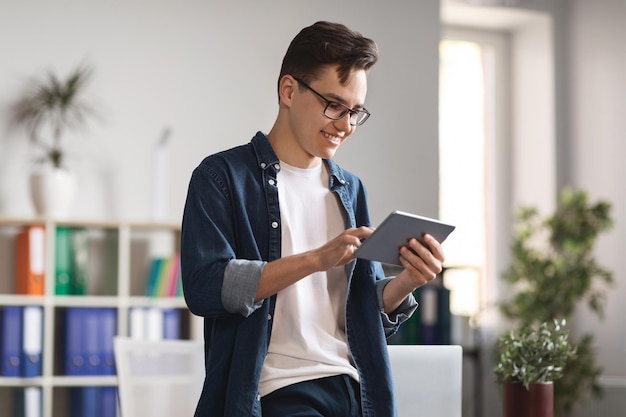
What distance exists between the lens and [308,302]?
163 centimetres

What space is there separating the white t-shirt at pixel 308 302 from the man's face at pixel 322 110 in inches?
2.8

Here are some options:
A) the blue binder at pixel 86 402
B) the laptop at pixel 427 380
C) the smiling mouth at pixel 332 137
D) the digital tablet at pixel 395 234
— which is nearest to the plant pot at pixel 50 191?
the blue binder at pixel 86 402

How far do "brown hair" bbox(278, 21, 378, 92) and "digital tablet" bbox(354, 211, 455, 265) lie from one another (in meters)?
0.29

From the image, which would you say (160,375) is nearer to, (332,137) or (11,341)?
(332,137)

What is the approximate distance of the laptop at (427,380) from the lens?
2.03 m

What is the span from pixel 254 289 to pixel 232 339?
13 cm

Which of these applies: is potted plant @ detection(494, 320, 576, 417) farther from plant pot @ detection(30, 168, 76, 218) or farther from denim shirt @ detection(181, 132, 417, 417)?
plant pot @ detection(30, 168, 76, 218)

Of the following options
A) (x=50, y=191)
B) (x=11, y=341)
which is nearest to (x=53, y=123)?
(x=50, y=191)

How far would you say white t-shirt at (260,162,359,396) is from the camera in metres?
1.58

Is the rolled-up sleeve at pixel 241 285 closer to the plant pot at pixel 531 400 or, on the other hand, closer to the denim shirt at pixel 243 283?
the denim shirt at pixel 243 283

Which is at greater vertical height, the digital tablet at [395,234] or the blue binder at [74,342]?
the digital tablet at [395,234]

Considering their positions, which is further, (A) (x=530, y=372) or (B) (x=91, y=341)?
(B) (x=91, y=341)

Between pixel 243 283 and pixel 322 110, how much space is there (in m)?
0.35

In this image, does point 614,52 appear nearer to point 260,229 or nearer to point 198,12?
point 198,12
